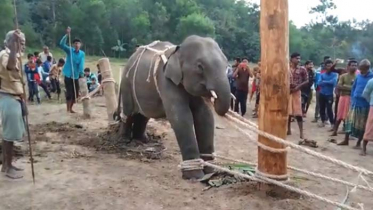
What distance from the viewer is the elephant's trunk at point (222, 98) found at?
5391 mm

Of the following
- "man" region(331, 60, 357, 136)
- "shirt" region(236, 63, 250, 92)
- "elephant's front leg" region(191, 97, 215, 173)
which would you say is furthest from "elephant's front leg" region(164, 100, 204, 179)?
"shirt" region(236, 63, 250, 92)

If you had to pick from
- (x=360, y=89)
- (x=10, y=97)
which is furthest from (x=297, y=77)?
Result: (x=10, y=97)

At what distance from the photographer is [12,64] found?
5.50 m

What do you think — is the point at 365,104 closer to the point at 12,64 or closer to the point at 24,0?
the point at 12,64

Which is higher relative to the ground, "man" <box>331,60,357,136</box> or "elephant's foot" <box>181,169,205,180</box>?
"man" <box>331,60,357,136</box>

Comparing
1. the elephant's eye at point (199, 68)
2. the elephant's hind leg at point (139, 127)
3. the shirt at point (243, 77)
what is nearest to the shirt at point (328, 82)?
the shirt at point (243, 77)

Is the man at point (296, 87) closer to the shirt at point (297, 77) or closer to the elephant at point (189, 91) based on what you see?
the shirt at point (297, 77)

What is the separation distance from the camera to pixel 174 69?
19.8 feet

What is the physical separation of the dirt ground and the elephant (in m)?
0.48

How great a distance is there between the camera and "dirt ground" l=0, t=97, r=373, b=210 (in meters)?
4.88

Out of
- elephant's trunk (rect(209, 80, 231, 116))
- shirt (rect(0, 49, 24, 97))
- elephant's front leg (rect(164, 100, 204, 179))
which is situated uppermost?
shirt (rect(0, 49, 24, 97))

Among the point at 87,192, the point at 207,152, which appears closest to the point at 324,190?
the point at 207,152

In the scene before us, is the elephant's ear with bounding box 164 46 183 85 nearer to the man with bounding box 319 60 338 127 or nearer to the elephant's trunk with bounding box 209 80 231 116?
the elephant's trunk with bounding box 209 80 231 116

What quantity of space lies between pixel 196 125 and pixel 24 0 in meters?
38.0
